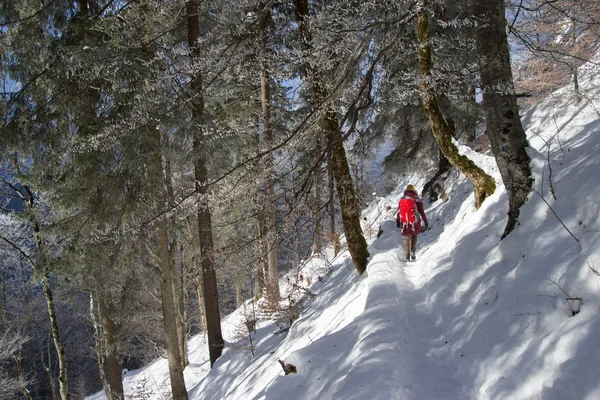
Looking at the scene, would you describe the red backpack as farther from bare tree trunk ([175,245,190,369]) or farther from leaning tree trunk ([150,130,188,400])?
bare tree trunk ([175,245,190,369])

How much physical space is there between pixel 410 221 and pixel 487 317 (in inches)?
158

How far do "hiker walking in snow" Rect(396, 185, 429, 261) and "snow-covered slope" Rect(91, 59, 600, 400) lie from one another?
0.90m

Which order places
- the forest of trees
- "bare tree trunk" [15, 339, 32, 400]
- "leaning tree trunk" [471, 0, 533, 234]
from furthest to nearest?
"bare tree trunk" [15, 339, 32, 400] → the forest of trees → "leaning tree trunk" [471, 0, 533, 234]

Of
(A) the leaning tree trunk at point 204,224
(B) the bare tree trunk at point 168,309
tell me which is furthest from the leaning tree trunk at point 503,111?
(B) the bare tree trunk at point 168,309

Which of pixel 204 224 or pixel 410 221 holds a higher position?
pixel 204 224

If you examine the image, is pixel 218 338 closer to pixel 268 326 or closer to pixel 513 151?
pixel 268 326

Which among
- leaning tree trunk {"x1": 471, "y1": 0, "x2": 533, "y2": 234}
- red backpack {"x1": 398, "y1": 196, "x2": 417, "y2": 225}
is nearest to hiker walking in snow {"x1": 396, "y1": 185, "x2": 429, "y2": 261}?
red backpack {"x1": 398, "y1": 196, "x2": 417, "y2": 225}

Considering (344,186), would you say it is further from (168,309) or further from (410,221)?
(168,309)

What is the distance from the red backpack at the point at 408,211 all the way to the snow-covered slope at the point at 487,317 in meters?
1.04

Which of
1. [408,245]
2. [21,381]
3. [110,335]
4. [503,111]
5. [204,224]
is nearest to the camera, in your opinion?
[503,111]

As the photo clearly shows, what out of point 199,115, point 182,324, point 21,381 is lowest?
point 182,324

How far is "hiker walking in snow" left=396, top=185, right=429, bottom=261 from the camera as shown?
7406mm

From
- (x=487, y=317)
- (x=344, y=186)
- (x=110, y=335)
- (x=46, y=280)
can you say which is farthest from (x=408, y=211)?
(x=46, y=280)

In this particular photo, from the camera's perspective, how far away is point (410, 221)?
7426 millimetres
